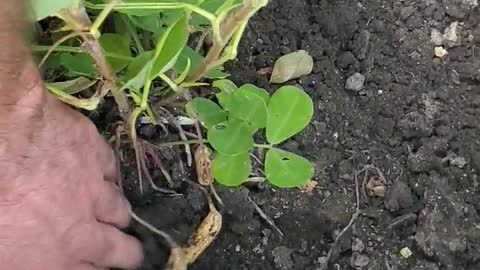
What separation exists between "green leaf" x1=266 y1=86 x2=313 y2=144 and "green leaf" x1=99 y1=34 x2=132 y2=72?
0.70ft

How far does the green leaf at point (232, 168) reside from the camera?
148 cm

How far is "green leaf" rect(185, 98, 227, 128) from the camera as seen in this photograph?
1.48 meters

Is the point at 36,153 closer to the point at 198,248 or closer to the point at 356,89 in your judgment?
the point at 198,248

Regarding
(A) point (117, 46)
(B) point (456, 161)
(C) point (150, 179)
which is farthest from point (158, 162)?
(B) point (456, 161)

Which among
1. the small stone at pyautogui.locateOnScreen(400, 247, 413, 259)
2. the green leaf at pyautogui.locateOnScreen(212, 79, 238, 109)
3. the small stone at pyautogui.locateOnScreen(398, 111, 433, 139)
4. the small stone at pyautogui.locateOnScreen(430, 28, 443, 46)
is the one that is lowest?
the small stone at pyautogui.locateOnScreen(400, 247, 413, 259)

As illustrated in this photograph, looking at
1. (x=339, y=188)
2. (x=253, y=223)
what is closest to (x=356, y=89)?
(x=339, y=188)

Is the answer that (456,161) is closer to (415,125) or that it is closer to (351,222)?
(415,125)

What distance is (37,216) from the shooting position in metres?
1.34

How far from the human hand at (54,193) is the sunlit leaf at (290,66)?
Answer: 33cm

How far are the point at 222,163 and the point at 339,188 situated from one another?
26 cm

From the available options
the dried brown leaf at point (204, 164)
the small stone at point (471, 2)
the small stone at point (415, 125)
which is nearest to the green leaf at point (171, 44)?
the dried brown leaf at point (204, 164)

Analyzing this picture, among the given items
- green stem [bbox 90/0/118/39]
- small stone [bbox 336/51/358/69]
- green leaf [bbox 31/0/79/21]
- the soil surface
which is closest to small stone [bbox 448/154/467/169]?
the soil surface

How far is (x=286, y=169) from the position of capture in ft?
4.86

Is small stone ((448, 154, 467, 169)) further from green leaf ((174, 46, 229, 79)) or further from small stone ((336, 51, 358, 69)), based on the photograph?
green leaf ((174, 46, 229, 79))
